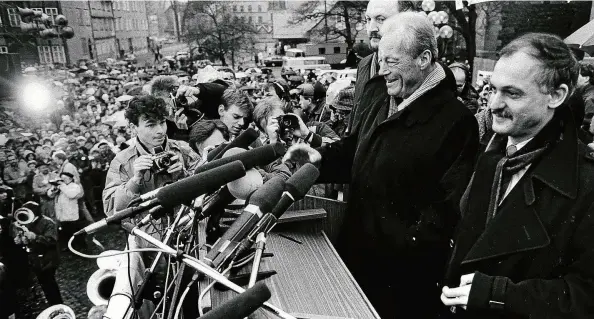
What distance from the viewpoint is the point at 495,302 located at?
1.94 meters

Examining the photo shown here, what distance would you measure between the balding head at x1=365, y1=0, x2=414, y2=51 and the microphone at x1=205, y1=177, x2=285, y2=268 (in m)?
2.51

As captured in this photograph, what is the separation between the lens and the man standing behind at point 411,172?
2938 millimetres

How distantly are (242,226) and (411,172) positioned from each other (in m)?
1.73

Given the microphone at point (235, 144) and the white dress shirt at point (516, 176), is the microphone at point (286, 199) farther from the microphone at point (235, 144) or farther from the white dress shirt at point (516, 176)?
the white dress shirt at point (516, 176)

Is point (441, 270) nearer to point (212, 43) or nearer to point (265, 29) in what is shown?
point (212, 43)

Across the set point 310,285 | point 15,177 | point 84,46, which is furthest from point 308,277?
point 84,46

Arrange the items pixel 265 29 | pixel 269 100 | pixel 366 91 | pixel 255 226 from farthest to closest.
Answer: pixel 265 29 < pixel 269 100 < pixel 366 91 < pixel 255 226

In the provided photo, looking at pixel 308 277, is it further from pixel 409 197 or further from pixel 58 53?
pixel 58 53

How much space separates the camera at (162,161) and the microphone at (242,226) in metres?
1.46

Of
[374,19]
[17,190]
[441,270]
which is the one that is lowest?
[17,190]

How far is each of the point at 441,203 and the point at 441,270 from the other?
51 cm

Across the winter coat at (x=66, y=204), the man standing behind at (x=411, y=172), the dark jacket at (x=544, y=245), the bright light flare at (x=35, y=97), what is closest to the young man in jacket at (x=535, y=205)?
the dark jacket at (x=544, y=245)

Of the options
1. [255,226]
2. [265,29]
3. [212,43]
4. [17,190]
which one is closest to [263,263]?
[255,226]

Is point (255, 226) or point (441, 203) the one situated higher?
point (255, 226)
